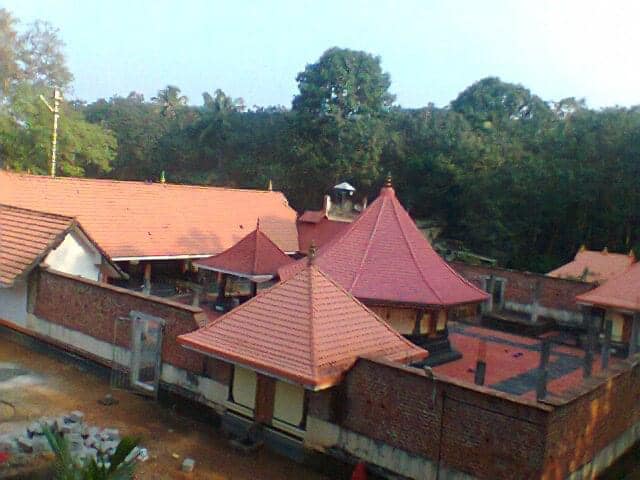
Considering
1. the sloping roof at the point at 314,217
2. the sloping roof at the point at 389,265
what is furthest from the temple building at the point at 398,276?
the sloping roof at the point at 314,217

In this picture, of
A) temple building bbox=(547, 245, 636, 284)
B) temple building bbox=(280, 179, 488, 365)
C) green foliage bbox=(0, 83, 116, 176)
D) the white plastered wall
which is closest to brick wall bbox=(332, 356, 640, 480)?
temple building bbox=(280, 179, 488, 365)

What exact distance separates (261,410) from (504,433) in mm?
4162

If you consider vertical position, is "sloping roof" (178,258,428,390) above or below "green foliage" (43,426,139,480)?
above

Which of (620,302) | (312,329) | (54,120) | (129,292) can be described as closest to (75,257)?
(129,292)

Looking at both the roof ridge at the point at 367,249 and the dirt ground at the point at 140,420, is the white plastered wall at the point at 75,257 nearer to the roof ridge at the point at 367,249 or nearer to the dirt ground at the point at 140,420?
the dirt ground at the point at 140,420

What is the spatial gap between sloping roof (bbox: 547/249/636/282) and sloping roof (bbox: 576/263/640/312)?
4.33 meters

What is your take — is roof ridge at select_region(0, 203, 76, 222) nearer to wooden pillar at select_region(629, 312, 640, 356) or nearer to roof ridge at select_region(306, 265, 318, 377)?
roof ridge at select_region(306, 265, 318, 377)

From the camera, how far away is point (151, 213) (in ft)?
72.0

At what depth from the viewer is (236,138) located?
4234 centimetres

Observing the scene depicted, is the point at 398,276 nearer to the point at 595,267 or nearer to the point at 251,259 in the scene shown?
the point at 251,259

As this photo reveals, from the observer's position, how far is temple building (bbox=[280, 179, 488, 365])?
568 inches

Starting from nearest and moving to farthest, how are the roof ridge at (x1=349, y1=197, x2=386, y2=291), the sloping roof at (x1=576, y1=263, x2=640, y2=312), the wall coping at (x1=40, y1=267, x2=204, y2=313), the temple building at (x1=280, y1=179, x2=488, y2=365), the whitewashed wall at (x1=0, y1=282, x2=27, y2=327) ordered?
1. the wall coping at (x1=40, y1=267, x2=204, y2=313)
2. the temple building at (x1=280, y1=179, x2=488, y2=365)
3. the roof ridge at (x1=349, y1=197, x2=386, y2=291)
4. the whitewashed wall at (x1=0, y1=282, x2=27, y2=327)
5. the sloping roof at (x1=576, y1=263, x2=640, y2=312)

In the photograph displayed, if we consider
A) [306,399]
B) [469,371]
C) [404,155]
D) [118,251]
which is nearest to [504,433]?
[306,399]

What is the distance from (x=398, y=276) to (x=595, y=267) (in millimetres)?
11843
